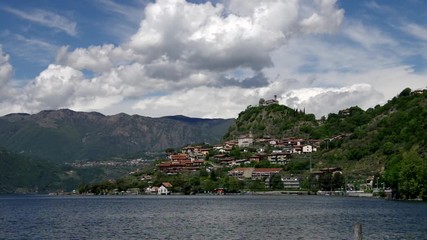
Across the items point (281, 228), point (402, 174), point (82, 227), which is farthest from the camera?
point (402, 174)

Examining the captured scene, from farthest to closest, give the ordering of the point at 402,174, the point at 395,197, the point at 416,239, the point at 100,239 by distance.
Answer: the point at 395,197 → the point at 402,174 → the point at 100,239 → the point at 416,239

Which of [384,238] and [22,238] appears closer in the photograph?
[384,238]

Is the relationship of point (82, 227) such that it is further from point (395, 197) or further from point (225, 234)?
point (395, 197)

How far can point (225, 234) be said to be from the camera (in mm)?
72062

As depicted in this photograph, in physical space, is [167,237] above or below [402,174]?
below

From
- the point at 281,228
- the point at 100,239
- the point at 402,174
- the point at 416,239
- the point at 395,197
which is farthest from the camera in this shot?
the point at 395,197

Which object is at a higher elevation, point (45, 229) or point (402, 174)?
point (402, 174)

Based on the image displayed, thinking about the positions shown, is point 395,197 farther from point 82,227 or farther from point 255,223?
point 82,227

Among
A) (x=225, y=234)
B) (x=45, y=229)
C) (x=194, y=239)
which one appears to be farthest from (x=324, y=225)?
(x=45, y=229)

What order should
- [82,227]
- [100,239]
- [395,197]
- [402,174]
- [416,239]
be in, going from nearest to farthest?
[416,239], [100,239], [82,227], [402,174], [395,197]

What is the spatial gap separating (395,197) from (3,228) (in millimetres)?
122877

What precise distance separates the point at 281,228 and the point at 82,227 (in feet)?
97.5

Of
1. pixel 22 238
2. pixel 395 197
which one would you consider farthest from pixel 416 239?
pixel 395 197

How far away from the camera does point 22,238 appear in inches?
2832
